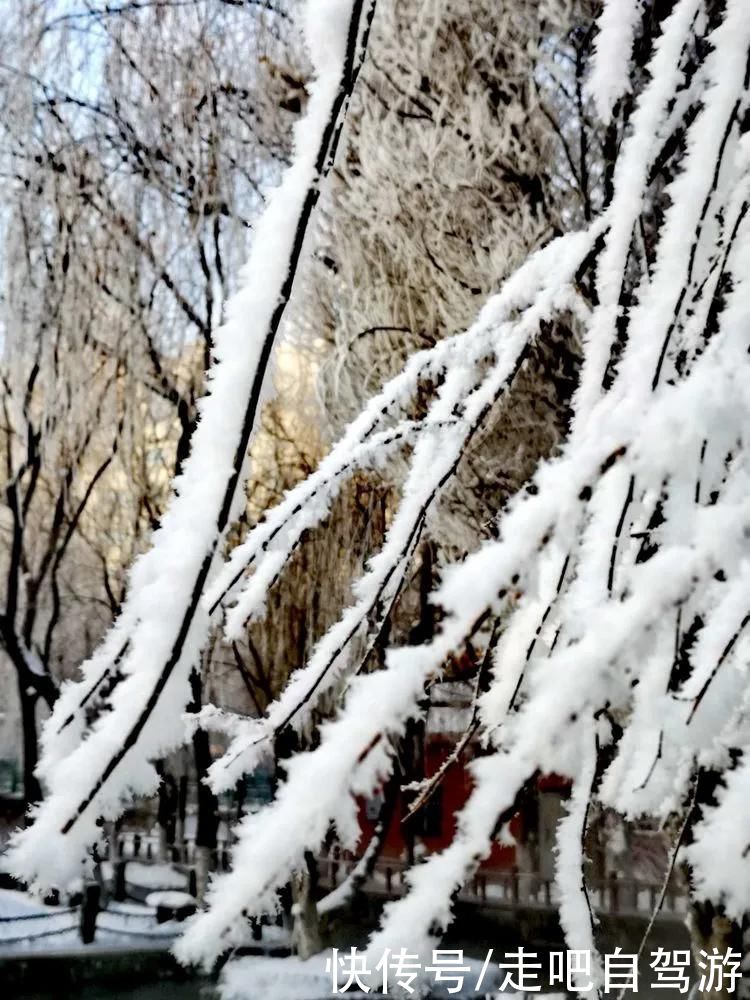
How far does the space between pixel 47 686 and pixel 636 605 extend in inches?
339

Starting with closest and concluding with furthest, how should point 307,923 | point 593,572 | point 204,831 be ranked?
point 593,572
point 307,923
point 204,831

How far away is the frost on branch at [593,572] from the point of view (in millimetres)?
670

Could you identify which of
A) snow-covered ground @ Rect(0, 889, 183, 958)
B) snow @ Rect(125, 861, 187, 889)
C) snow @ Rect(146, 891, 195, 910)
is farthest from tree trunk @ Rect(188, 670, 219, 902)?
snow @ Rect(125, 861, 187, 889)

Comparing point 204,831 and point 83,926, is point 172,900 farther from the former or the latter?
point 83,926

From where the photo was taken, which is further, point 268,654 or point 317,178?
point 268,654

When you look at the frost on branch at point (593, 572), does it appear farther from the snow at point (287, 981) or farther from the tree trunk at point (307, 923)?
the tree trunk at point (307, 923)

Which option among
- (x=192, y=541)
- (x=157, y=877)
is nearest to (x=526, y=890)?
(x=157, y=877)

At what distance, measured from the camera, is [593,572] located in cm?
84

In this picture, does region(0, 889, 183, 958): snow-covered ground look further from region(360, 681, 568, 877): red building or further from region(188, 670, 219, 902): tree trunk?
region(360, 681, 568, 877): red building

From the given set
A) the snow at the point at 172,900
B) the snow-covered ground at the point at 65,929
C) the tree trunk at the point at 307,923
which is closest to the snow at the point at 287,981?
the tree trunk at the point at 307,923

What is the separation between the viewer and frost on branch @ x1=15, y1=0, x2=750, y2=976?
67 centimetres

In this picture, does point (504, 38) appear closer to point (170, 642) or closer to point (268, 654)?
point (170, 642)

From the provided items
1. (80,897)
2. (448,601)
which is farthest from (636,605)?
(80,897)

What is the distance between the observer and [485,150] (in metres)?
4.13
